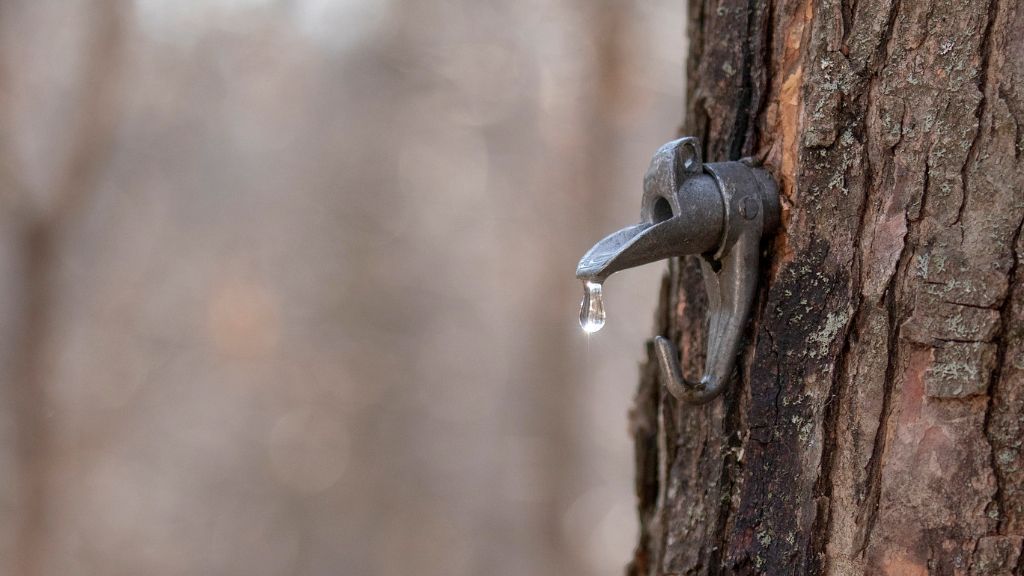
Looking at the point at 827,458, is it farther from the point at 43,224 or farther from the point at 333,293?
the point at 333,293

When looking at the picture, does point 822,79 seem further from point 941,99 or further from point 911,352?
point 911,352

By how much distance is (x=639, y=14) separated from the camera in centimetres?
568

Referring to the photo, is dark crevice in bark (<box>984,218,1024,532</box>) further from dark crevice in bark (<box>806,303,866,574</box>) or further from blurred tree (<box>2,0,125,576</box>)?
blurred tree (<box>2,0,125,576</box>)

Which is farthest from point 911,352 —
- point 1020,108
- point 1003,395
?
point 1020,108

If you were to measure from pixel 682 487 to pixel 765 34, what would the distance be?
0.51 m

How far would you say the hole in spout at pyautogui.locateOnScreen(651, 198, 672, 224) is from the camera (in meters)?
0.88

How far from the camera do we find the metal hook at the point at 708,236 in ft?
2.70

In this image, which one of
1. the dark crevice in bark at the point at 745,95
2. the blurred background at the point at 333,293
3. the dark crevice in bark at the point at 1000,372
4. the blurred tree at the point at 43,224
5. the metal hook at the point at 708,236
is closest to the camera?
the dark crevice in bark at the point at 1000,372

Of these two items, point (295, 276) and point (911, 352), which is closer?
point (911, 352)

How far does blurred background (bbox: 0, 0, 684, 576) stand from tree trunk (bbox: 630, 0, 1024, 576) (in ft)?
14.5

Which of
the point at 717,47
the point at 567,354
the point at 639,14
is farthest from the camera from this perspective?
the point at 567,354

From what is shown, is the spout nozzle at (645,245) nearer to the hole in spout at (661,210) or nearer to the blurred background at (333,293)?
the hole in spout at (661,210)

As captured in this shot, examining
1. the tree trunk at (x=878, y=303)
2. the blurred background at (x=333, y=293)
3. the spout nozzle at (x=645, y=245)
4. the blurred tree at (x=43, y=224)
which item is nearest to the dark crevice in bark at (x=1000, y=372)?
the tree trunk at (x=878, y=303)

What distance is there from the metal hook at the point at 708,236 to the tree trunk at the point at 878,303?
25 mm
